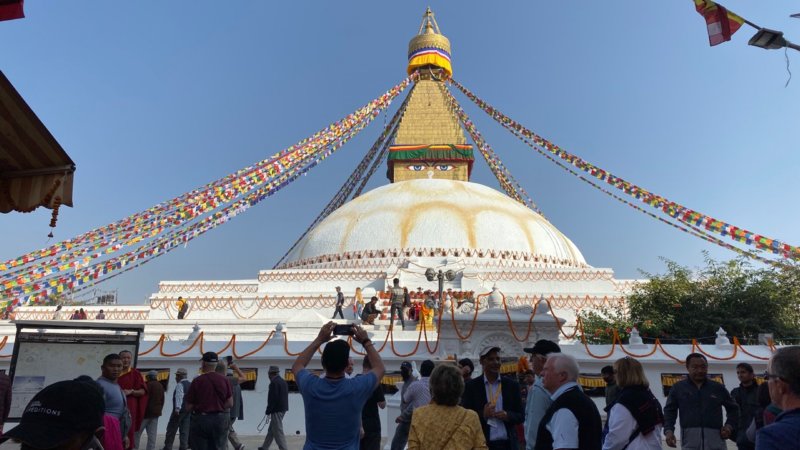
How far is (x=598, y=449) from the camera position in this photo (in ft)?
9.13

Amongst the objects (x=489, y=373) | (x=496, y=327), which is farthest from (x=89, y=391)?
(x=496, y=327)

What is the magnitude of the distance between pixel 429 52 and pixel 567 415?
32.5m

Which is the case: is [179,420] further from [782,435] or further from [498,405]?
[782,435]

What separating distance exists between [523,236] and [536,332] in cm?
1403

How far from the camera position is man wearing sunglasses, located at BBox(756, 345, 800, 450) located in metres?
1.92

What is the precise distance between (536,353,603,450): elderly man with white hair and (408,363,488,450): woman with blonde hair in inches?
14.0

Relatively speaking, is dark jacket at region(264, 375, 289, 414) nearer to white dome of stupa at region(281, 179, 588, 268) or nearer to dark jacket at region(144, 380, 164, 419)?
dark jacket at region(144, 380, 164, 419)

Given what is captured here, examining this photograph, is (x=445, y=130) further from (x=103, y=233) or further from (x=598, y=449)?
(x=598, y=449)

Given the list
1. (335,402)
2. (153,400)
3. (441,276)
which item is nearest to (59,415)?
(335,402)

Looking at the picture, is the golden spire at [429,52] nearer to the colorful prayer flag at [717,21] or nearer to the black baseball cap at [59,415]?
the colorful prayer flag at [717,21]

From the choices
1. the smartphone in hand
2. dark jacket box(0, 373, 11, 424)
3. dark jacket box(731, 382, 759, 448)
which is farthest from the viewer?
dark jacket box(731, 382, 759, 448)

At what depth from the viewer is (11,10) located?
135 inches

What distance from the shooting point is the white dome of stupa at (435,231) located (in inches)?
891

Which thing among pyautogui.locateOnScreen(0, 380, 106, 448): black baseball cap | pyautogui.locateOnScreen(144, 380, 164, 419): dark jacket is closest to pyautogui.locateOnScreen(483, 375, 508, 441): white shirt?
pyautogui.locateOnScreen(0, 380, 106, 448): black baseball cap
